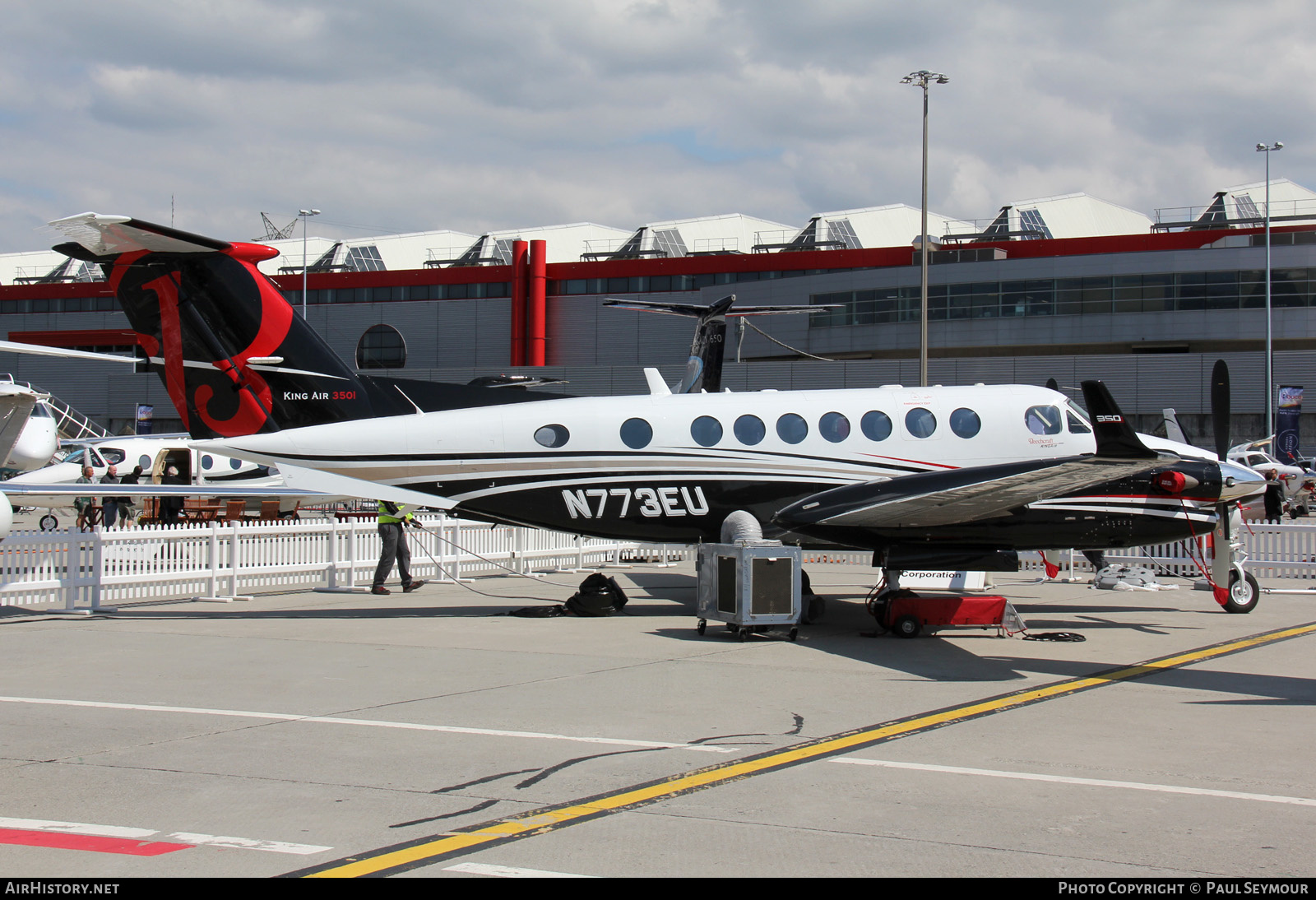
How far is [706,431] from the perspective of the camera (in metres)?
15.9

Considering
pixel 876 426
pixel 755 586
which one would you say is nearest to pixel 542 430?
pixel 755 586

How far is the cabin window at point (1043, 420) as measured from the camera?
Result: 15.8 meters

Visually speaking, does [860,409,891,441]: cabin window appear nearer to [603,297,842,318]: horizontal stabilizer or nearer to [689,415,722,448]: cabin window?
[689,415,722,448]: cabin window

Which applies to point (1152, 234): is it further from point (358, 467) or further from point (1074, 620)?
point (358, 467)

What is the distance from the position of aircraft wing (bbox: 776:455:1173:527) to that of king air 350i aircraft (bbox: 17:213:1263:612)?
0.92 metres

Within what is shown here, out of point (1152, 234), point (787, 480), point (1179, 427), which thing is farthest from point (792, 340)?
point (787, 480)

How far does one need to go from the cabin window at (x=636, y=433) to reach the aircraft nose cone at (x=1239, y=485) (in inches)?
305

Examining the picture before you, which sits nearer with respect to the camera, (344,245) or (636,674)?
(636,674)

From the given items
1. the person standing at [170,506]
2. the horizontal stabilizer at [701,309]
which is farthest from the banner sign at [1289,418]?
the person standing at [170,506]

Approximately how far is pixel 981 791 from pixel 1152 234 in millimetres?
65691

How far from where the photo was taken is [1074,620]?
16.2 metres

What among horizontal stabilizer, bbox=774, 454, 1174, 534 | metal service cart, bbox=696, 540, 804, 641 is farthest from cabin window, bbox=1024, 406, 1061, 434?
metal service cart, bbox=696, 540, 804, 641

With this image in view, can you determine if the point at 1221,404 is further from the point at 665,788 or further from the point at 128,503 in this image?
the point at 128,503

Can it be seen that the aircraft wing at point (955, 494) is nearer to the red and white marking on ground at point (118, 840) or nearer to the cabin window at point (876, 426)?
the cabin window at point (876, 426)
